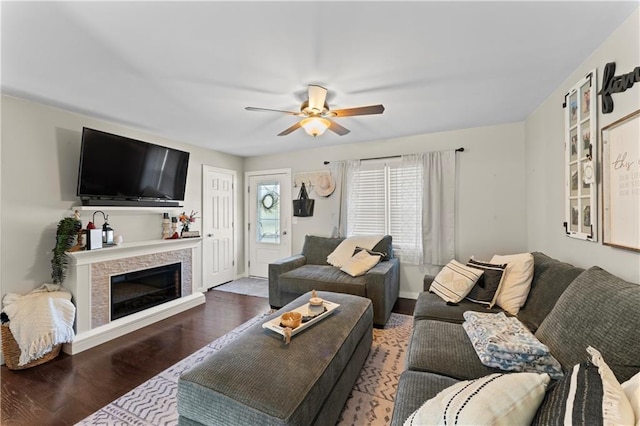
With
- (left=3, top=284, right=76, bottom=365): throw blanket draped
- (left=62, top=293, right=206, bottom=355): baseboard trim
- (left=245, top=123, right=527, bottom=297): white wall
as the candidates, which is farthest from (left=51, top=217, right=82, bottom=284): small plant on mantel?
(left=245, top=123, right=527, bottom=297): white wall

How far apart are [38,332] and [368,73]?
351 centimetres

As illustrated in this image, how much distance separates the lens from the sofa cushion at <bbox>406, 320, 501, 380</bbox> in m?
1.37

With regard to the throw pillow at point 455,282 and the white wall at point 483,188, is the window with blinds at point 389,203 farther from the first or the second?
the throw pillow at point 455,282

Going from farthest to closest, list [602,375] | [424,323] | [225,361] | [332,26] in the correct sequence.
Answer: [424,323] → [332,26] → [225,361] → [602,375]

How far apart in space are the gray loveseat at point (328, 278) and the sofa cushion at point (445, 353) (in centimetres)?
117

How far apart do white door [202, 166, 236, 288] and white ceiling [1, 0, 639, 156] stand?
5.90ft

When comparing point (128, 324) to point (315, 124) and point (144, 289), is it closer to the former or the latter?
point (144, 289)

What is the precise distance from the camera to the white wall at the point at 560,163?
154 cm

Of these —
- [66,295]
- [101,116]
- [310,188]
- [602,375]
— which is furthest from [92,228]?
[602,375]

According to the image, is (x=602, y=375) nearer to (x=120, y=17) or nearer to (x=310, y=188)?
(x=120, y=17)

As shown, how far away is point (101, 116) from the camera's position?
3.01 m

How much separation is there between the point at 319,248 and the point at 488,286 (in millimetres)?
2375

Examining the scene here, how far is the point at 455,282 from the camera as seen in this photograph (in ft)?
7.91

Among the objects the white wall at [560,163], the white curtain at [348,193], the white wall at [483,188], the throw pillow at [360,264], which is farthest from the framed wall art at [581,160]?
the white curtain at [348,193]
